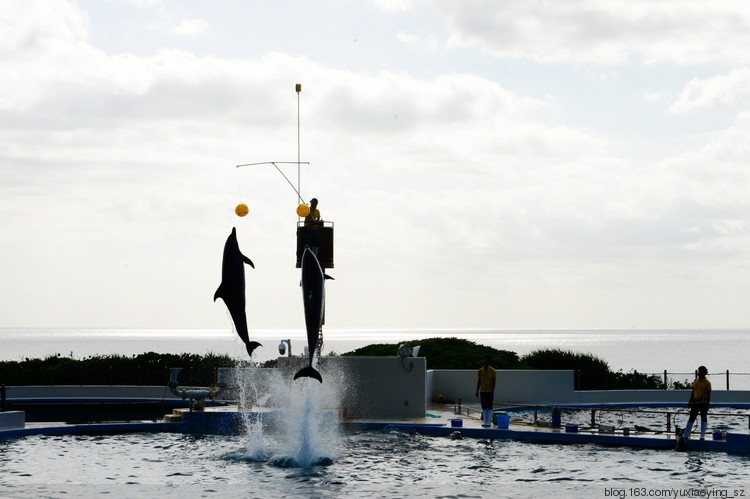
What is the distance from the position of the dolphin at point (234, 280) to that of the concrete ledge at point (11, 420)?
7943mm

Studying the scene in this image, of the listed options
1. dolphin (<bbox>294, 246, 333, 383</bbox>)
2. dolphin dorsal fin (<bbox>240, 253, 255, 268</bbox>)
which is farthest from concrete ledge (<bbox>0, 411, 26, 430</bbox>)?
dolphin (<bbox>294, 246, 333, 383</bbox>)

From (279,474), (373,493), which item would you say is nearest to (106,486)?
(279,474)

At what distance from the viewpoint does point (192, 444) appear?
1920 centimetres

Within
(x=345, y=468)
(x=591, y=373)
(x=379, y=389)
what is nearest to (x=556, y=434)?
(x=379, y=389)

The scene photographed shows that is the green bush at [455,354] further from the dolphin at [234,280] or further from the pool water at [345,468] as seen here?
the dolphin at [234,280]

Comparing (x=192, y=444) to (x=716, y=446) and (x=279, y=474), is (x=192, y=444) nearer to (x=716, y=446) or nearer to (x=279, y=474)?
(x=279, y=474)

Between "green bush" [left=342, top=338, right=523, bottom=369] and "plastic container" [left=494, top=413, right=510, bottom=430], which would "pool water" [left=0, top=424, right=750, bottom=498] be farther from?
"green bush" [left=342, top=338, right=523, bottom=369]

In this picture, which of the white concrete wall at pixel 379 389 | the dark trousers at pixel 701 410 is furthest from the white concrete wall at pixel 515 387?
the dark trousers at pixel 701 410

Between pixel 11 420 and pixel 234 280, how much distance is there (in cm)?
848

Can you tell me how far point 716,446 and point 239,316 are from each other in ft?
33.2

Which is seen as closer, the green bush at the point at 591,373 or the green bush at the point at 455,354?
the green bush at the point at 591,373

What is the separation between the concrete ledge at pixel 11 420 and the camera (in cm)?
1981

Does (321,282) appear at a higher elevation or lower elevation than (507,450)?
higher

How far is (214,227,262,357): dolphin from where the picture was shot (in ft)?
49.0
